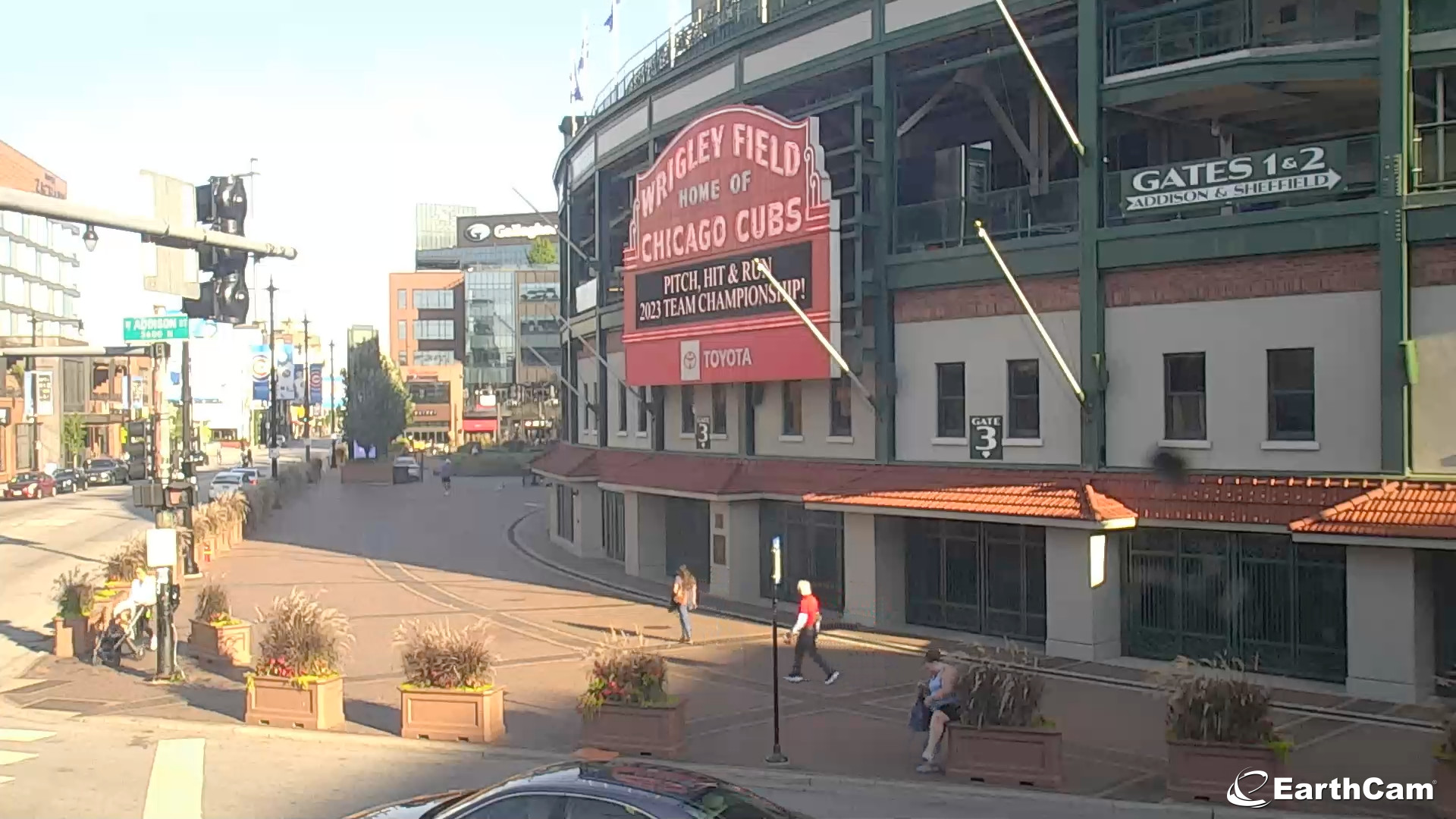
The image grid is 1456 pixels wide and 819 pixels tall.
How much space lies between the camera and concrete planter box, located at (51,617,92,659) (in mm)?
24047

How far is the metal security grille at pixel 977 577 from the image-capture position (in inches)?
933

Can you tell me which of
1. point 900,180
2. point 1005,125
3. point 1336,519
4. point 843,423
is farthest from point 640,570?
point 1336,519

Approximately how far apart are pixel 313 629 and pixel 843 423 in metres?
13.4

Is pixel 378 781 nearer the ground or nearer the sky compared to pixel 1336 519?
nearer the ground

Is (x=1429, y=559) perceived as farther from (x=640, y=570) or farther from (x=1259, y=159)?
(x=640, y=570)

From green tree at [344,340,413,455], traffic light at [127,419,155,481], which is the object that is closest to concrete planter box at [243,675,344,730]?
traffic light at [127,419,155,481]

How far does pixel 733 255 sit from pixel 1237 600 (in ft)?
43.5

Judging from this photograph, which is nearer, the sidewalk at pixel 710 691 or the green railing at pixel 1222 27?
the sidewalk at pixel 710 691

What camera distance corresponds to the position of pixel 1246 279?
20.6 meters

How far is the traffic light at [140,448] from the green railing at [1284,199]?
1815cm

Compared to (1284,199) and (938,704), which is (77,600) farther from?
(1284,199)

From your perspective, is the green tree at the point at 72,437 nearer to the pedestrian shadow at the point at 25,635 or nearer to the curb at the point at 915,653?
the curb at the point at 915,653

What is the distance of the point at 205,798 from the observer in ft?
45.8

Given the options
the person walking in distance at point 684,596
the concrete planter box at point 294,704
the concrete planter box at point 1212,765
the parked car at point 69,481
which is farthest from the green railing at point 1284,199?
the parked car at point 69,481
